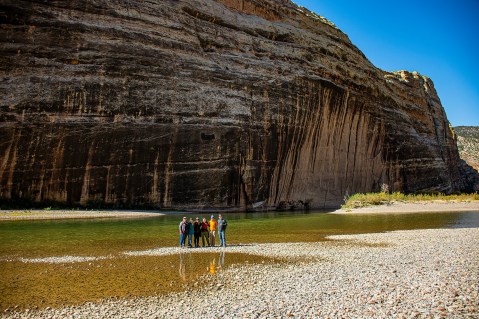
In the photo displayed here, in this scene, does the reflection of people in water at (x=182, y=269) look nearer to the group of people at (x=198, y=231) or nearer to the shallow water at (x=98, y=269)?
the shallow water at (x=98, y=269)

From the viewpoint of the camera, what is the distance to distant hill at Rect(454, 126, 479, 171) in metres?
114

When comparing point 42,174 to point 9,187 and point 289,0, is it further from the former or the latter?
point 289,0

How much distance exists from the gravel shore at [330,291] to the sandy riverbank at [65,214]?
20.1 meters

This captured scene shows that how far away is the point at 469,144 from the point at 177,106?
127 m

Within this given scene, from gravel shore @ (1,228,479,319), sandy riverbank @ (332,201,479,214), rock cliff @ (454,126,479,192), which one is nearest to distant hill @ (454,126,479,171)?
rock cliff @ (454,126,479,192)

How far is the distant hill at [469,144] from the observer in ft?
374

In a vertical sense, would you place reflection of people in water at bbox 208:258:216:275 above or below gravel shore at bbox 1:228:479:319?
below

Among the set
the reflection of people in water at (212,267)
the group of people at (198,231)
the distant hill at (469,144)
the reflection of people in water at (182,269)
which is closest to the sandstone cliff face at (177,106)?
the group of people at (198,231)

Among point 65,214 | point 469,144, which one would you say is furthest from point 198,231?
point 469,144

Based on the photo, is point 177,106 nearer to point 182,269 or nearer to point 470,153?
point 182,269

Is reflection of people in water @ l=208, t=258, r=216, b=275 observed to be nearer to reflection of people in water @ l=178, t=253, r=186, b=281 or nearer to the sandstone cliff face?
reflection of people in water @ l=178, t=253, r=186, b=281

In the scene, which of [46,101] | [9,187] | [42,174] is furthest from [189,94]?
[9,187]

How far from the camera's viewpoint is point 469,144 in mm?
131000

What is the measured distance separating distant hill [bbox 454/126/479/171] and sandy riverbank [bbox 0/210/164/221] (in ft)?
347
